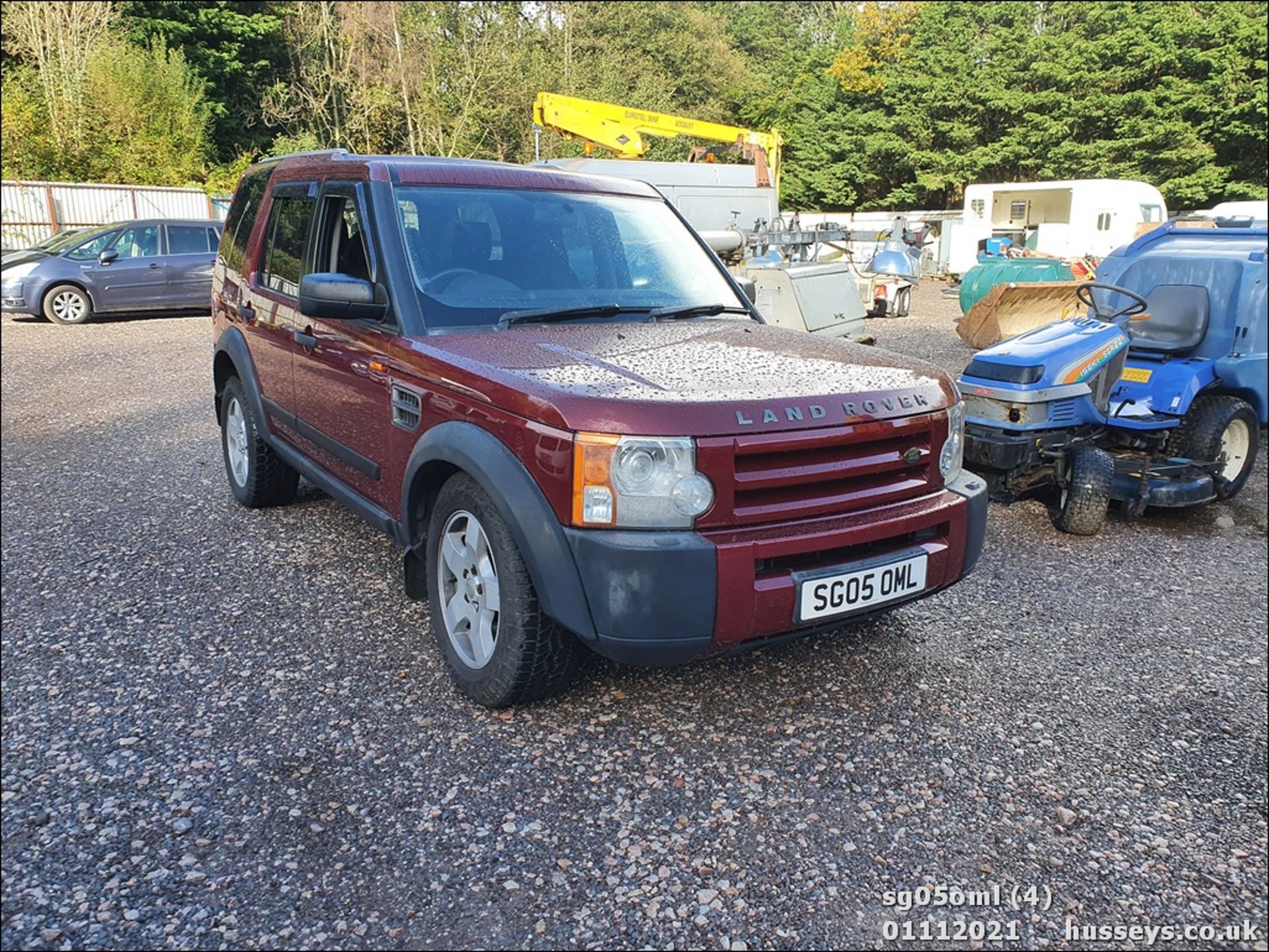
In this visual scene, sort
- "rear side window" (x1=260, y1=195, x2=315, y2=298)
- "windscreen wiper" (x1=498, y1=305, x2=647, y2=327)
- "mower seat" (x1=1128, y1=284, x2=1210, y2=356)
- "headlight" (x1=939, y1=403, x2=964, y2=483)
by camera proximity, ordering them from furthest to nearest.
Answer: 1. "mower seat" (x1=1128, y1=284, x2=1210, y2=356)
2. "rear side window" (x1=260, y1=195, x2=315, y2=298)
3. "windscreen wiper" (x1=498, y1=305, x2=647, y2=327)
4. "headlight" (x1=939, y1=403, x2=964, y2=483)

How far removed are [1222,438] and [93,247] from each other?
1496 cm

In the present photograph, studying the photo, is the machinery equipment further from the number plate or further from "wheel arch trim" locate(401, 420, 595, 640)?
"wheel arch trim" locate(401, 420, 595, 640)

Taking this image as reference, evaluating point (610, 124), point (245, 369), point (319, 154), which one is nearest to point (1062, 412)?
point (319, 154)

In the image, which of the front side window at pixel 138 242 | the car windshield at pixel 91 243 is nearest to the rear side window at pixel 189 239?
the front side window at pixel 138 242

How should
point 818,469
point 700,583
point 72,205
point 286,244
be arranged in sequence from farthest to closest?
1. point 72,205
2. point 286,244
3. point 818,469
4. point 700,583

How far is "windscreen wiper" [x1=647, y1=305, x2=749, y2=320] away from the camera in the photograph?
388 cm

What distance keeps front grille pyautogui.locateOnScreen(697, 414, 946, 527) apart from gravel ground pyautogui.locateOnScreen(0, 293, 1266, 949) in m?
0.82

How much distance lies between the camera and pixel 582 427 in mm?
2604

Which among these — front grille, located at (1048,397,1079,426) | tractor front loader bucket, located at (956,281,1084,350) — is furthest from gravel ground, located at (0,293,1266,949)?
tractor front loader bucket, located at (956,281,1084,350)

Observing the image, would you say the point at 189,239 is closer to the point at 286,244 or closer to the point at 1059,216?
the point at 286,244

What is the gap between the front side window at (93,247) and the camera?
1389cm

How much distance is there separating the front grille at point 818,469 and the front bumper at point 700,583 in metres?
0.06

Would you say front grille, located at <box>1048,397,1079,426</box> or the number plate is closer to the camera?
the number plate

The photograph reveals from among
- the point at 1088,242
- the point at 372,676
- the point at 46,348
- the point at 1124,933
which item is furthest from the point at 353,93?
the point at 1124,933
